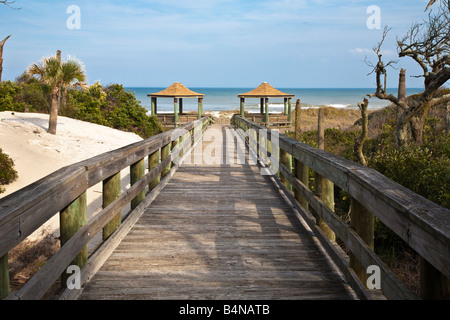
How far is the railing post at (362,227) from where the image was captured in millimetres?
2678

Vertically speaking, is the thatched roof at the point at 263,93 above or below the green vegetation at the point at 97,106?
above

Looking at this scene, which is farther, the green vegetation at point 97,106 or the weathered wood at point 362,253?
the green vegetation at point 97,106

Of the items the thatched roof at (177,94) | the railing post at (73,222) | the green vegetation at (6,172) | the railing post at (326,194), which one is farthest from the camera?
the thatched roof at (177,94)

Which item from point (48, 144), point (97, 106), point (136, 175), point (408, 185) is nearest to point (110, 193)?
point (136, 175)

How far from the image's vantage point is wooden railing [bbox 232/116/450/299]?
1697 millimetres

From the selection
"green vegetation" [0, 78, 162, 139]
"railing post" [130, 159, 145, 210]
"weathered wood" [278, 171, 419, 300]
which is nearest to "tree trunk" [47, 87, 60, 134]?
"green vegetation" [0, 78, 162, 139]

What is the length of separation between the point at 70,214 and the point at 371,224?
1.94 meters

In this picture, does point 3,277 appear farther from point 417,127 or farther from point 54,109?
point 417,127

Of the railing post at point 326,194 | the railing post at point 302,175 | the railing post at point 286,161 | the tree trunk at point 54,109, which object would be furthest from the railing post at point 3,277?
the tree trunk at point 54,109

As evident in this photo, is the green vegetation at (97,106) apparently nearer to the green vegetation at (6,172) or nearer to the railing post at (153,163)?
the green vegetation at (6,172)

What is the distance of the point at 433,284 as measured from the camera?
5.90ft

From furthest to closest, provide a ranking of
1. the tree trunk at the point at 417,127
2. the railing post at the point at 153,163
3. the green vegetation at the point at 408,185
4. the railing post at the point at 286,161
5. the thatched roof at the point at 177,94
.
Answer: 1. the thatched roof at the point at 177,94
2. the tree trunk at the point at 417,127
3. the green vegetation at the point at 408,185
4. the railing post at the point at 153,163
5. the railing post at the point at 286,161
